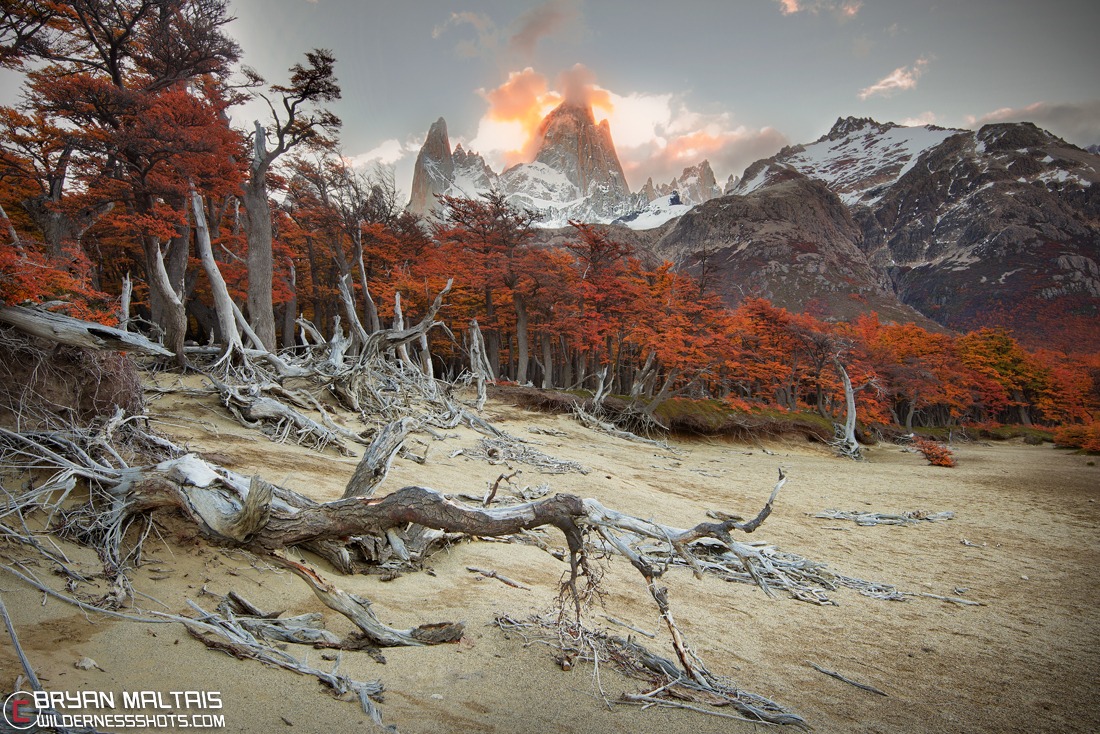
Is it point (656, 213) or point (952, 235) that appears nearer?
point (952, 235)

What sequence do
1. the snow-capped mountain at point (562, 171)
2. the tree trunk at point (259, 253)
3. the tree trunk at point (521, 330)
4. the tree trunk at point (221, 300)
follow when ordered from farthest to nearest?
1. the snow-capped mountain at point (562, 171)
2. the tree trunk at point (521, 330)
3. the tree trunk at point (259, 253)
4. the tree trunk at point (221, 300)

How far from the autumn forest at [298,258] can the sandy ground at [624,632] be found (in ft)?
7.61

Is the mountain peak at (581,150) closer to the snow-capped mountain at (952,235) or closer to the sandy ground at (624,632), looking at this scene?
the snow-capped mountain at (952,235)

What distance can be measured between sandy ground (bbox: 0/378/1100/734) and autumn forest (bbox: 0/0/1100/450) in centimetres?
232

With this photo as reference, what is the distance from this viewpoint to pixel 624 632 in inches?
114

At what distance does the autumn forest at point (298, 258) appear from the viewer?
8883 millimetres

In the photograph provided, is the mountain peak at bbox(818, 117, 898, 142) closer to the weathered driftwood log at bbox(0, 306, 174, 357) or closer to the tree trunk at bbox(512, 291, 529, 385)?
the tree trunk at bbox(512, 291, 529, 385)

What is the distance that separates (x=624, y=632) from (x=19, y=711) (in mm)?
2693

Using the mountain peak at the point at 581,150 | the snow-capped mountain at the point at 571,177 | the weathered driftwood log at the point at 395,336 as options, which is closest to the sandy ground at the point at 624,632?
the weathered driftwood log at the point at 395,336

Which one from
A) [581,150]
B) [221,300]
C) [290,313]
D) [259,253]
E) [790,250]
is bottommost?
[221,300]

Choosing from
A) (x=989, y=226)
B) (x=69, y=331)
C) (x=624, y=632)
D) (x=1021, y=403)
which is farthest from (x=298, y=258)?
(x=989, y=226)

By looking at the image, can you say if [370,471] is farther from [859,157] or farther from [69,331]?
[859,157]

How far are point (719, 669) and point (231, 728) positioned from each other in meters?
2.39

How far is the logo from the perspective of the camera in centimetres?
128
